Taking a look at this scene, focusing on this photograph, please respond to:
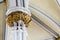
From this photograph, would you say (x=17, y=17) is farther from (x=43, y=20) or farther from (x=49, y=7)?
(x=49, y=7)

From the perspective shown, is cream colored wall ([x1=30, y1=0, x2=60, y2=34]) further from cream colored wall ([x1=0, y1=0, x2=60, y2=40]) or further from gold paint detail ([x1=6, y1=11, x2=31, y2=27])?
gold paint detail ([x1=6, y1=11, x2=31, y2=27])

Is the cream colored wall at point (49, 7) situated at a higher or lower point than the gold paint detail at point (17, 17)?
lower

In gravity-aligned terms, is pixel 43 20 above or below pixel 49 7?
below

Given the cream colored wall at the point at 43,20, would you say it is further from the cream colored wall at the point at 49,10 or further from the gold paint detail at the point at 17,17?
the gold paint detail at the point at 17,17

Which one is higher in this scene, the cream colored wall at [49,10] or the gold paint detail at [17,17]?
the gold paint detail at [17,17]

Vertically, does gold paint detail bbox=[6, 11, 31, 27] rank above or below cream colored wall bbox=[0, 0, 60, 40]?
above

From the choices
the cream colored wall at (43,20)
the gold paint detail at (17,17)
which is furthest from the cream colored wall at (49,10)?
the gold paint detail at (17,17)

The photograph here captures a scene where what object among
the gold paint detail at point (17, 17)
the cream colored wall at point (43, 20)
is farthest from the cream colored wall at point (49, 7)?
the gold paint detail at point (17, 17)

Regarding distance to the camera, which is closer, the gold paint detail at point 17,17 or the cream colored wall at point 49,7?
the gold paint detail at point 17,17

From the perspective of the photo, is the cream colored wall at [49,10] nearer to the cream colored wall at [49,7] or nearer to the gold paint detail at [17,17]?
the cream colored wall at [49,7]

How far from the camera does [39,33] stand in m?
5.10

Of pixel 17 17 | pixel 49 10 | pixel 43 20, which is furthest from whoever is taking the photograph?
pixel 49 10

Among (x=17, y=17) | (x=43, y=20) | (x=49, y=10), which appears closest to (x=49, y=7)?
(x=49, y=10)

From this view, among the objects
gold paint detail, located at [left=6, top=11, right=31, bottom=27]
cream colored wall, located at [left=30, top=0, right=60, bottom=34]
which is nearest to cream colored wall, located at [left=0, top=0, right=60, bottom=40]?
cream colored wall, located at [left=30, top=0, right=60, bottom=34]
